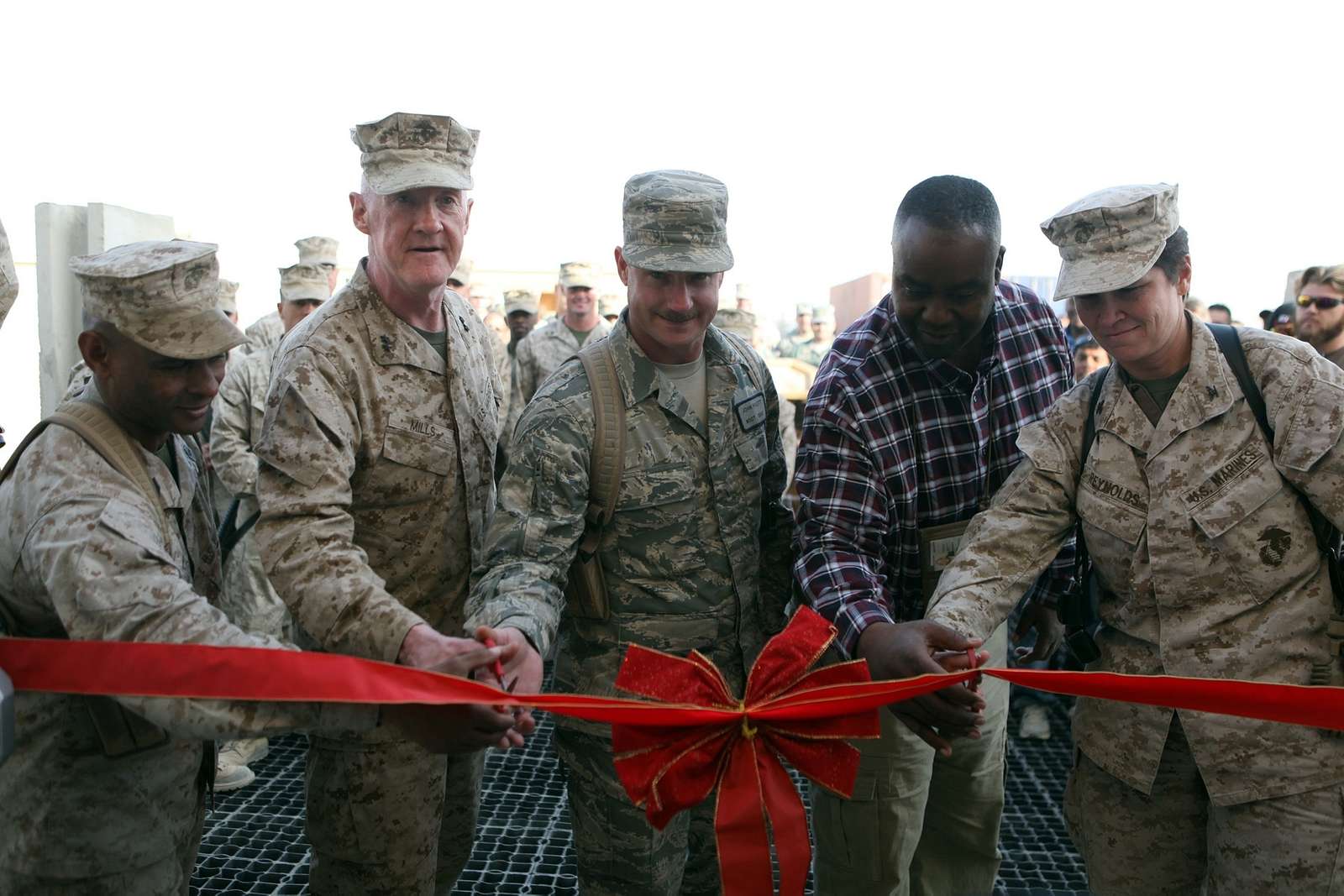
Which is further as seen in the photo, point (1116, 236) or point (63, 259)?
point (63, 259)

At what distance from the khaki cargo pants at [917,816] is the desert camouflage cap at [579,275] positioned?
20.9 feet

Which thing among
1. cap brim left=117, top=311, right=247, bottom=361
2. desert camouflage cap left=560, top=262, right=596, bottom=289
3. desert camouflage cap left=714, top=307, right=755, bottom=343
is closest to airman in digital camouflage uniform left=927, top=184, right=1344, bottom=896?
cap brim left=117, top=311, right=247, bottom=361

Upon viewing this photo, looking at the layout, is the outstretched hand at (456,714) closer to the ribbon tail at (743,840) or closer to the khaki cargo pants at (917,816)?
the ribbon tail at (743,840)

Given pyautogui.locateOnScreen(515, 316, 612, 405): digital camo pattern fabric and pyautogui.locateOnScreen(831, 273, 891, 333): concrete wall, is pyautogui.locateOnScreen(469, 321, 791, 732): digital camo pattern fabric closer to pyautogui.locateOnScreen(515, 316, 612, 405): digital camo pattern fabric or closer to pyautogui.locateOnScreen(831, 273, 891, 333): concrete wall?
pyautogui.locateOnScreen(515, 316, 612, 405): digital camo pattern fabric

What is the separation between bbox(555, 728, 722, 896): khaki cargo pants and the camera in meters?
2.73

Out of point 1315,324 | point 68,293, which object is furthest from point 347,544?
point 1315,324

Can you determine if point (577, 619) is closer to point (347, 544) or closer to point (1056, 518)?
point (347, 544)

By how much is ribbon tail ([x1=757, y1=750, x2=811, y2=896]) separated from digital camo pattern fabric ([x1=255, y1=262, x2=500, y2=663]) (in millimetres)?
885

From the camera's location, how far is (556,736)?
2.90 m

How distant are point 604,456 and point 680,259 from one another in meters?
0.56

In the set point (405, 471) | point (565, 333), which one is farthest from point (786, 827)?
point (565, 333)

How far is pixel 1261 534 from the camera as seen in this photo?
236 cm

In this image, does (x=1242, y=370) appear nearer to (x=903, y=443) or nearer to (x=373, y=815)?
(x=903, y=443)

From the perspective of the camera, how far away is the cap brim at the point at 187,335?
90.8 inches
